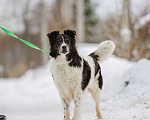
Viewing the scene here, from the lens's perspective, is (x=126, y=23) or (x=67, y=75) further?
(x=126, y=23)

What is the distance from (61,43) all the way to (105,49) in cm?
177

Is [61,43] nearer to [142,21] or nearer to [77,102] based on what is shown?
[77,102]

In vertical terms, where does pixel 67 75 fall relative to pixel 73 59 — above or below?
below

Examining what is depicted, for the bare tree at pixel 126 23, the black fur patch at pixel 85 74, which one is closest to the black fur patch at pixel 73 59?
the black fur patch at pixel 85 74

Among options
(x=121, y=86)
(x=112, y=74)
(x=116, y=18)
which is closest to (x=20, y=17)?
(x=116, y=18)

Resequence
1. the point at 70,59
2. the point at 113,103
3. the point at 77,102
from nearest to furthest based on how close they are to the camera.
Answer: the point at 70,59, the point at 77,102, the point at 113,103

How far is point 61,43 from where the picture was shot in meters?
4.63

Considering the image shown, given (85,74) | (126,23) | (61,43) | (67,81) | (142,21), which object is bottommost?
(67,81)

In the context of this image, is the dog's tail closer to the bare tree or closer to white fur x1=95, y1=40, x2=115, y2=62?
white fur x1=95, y1=40, x2=115, y2=62

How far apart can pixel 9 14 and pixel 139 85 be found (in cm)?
2234

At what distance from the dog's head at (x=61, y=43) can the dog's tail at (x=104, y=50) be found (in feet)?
4.55

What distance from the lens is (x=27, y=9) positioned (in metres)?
26.4

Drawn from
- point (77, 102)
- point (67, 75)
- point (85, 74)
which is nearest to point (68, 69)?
point (67, 75)

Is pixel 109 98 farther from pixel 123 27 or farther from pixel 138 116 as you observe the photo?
pixel 123 27
